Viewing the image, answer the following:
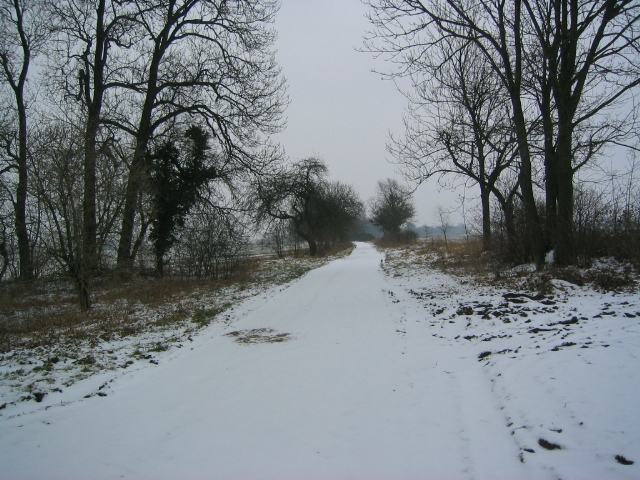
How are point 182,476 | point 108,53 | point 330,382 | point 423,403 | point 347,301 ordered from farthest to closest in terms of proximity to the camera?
point 108,53 < point 347,301 < point 330,382 < point 423,403 < point 182,476

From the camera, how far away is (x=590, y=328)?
17.0 ft

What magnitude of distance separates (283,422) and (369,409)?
88cm

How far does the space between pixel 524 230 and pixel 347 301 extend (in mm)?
7444

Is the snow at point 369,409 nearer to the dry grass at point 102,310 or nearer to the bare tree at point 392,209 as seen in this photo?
the dry grass at point 102,310

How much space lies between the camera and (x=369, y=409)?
151 inches

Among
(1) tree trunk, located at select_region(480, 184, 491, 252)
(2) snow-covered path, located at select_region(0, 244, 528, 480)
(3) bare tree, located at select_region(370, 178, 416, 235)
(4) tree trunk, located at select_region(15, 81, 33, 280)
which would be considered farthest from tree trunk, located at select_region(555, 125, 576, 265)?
(3) bare tree, located at select_region(370, 178, 416, 235)

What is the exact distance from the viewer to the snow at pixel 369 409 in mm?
2895

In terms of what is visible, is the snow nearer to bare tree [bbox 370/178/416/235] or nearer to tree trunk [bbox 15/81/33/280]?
tree trunk [bbox 15/81/33/280]

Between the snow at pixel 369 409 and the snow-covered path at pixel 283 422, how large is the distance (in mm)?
16

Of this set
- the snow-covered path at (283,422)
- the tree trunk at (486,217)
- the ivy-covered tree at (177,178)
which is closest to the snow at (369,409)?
the snow-covered path at (283,422)

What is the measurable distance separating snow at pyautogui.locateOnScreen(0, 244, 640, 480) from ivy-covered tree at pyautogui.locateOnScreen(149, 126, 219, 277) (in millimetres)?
11958

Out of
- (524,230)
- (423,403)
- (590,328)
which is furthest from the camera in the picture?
(524,230)

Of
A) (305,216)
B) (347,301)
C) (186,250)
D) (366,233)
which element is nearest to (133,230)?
(186,250)

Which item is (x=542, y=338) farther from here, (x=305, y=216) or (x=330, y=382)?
(x=305, y=216)
